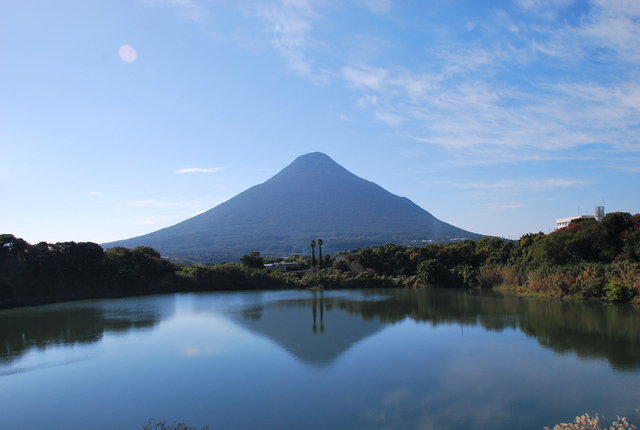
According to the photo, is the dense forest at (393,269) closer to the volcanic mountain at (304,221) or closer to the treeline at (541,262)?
the treeline at (541,262)

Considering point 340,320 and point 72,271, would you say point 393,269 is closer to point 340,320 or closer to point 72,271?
point 340,320

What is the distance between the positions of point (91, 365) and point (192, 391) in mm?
3877

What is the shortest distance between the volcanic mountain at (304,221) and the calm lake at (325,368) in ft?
205

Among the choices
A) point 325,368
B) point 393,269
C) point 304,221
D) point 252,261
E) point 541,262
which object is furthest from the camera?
point 304,221

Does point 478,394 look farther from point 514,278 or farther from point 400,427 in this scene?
point 514,278

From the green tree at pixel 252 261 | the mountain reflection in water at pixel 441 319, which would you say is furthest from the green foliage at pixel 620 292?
the green tree at pixel 252 261

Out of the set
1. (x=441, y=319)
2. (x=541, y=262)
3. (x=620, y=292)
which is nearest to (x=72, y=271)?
(x=441, y=319)

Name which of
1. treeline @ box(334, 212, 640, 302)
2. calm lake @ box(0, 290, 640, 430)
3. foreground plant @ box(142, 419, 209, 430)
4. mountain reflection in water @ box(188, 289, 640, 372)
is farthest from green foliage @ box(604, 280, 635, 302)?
foreground plant @ box(142, 419, 209, 430)

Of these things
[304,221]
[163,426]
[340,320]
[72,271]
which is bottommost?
[340,320]

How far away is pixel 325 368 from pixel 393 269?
84.9 feet

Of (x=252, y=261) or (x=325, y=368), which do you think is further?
(x=252, y=261)

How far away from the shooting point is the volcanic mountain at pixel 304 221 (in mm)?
90750

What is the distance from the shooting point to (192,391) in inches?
357

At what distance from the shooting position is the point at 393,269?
35.8m
